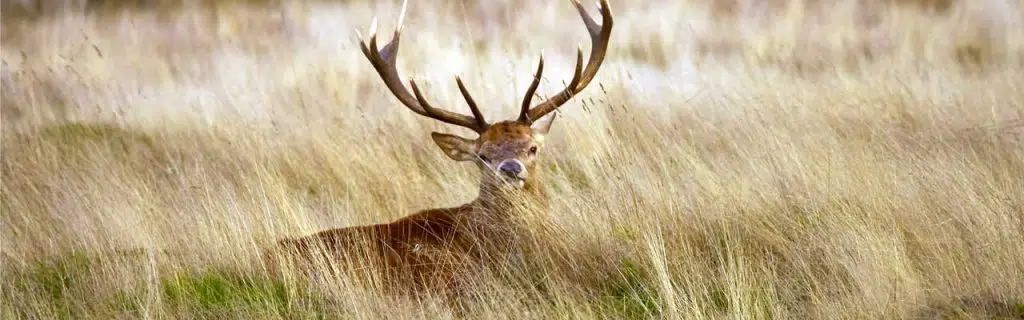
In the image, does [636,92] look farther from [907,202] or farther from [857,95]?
[907,202]

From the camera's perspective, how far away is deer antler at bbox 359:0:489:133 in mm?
5102

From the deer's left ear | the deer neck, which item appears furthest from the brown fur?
the deer's left ear

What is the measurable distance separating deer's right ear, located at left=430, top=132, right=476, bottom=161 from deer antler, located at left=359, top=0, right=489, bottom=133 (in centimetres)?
6

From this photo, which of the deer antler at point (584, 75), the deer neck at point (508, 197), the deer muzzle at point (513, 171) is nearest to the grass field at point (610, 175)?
the deer neck at point (508, 197)

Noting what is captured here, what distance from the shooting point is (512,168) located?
15.6 ft

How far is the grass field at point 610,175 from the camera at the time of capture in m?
4.02

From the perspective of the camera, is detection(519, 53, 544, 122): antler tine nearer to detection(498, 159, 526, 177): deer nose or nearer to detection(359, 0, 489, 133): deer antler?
detection(359, 0, 489, 133): deer antler

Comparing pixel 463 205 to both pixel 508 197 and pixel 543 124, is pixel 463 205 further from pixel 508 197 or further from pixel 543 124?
pixel 543 124

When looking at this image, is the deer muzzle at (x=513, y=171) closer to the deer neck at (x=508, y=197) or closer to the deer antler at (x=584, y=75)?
the deer neck at (x=508, y=197)

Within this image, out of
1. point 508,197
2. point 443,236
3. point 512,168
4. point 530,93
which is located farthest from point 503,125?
point 443,236

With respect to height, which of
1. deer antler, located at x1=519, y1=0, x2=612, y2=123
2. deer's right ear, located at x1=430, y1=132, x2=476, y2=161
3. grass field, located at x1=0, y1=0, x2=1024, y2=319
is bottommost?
grass field, located at x1=0, y1=0, x2=1024, y2=319

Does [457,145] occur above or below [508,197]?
above

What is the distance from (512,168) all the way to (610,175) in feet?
1.17

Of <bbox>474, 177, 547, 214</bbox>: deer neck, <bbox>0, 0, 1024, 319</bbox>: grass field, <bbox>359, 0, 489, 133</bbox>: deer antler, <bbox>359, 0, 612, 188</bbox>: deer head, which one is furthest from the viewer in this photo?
<bbox>359, 0, 489, 133</bbox>: deer antler
